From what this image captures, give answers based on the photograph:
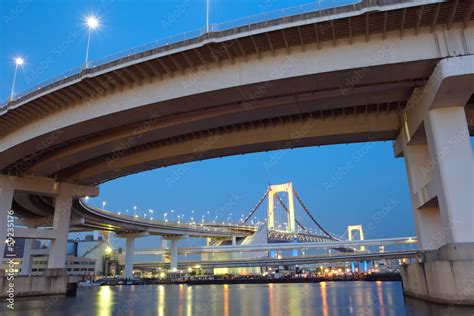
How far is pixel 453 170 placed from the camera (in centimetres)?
1931

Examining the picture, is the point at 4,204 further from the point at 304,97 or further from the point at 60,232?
the point at 304,97

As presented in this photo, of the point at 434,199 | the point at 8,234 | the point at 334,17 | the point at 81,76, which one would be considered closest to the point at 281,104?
the point at 334,17

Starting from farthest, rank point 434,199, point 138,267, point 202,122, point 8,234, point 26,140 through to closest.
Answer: point 138,267
point 8,234
point 26,140
point 202,122
point 434,199

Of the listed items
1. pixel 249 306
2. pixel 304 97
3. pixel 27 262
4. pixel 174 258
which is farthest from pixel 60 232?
pixel 174 258

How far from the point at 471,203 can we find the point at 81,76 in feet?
76.2

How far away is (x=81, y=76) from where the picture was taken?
25.0 meters

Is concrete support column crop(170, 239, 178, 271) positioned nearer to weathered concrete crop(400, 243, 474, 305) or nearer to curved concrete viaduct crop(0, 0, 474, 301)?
curved concrete viaduct crop(0, 0, 474, 301)

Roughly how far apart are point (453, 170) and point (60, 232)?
37717mm

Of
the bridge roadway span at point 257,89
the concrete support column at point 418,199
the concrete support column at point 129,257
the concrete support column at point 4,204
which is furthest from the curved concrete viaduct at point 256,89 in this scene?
the concrete support column at point 129,257

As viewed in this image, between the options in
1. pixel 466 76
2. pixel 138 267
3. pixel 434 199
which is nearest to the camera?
pixel 466 76

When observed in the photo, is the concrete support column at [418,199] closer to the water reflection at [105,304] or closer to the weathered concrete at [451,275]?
the weathered concrete at [451,275]

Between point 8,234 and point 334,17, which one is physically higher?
point 334,17

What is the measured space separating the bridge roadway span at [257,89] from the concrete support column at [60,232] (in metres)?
7.83

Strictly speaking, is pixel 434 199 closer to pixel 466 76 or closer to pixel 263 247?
pixel 466 76
